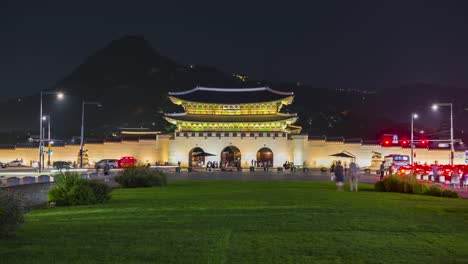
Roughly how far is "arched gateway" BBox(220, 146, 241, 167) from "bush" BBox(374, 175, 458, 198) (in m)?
40.0

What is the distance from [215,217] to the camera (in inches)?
558

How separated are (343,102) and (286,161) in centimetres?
11649

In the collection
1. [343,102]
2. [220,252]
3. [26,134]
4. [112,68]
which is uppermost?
[112,68]

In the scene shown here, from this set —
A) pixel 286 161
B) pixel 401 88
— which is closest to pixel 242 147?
pixel 286 161

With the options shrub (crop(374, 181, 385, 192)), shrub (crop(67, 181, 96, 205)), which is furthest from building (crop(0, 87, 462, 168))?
shrub (crop(67, 181, 96, 205))

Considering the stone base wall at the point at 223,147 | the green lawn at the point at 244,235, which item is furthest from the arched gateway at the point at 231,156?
the green lawn at the point at 244,235

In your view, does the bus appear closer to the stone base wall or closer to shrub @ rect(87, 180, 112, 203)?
the stone base wall

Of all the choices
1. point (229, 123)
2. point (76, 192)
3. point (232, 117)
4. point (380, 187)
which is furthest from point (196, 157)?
point (76, 192)

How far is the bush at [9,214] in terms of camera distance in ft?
35.8

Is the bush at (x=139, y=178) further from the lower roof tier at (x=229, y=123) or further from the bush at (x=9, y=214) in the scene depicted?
the lower roof tier at (x=229, y=123)

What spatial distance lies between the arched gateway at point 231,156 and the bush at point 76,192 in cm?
4617

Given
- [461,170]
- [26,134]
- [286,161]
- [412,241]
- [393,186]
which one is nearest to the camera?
[412,241]

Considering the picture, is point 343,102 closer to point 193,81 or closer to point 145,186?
point 193,81

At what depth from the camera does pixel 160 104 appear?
6019 inches
